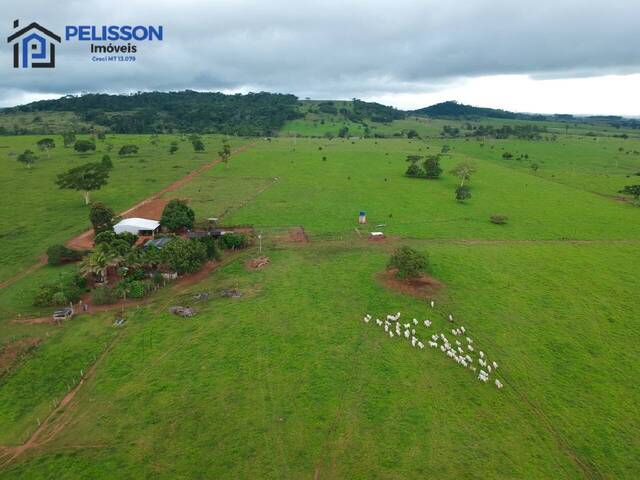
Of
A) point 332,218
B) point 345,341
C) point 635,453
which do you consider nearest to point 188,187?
point 332,218

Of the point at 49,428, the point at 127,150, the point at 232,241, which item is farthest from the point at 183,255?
the point at 127,150

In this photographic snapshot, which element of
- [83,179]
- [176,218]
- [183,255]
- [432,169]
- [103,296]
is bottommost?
[103,296]

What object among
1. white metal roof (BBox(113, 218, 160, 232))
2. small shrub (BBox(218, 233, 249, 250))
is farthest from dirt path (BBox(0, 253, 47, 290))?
small shrub (BBox(218, 233, 249, 250))

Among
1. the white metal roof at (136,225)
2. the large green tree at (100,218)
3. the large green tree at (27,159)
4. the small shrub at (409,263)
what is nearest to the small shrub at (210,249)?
the white metal roof at (136,225)

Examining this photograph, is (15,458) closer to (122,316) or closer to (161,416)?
(161,416)

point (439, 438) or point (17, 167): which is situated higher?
point (17, 167)

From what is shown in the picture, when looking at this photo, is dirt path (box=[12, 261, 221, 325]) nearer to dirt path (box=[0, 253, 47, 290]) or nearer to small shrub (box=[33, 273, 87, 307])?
small shrub (box=[33, 273, 87, 307])

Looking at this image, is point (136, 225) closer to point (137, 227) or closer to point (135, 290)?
point (137, 227)
